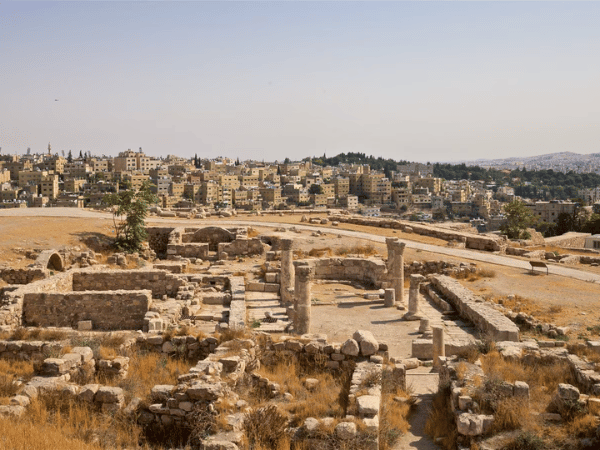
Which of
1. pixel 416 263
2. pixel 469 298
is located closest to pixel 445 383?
pixel 469 298

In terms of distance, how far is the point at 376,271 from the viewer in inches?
927

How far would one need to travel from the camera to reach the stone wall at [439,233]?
32.1 meters

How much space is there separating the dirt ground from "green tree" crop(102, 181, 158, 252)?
158 centimetres

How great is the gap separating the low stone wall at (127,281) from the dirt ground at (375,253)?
5296 mm

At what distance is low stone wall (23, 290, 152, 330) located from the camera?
1714cm

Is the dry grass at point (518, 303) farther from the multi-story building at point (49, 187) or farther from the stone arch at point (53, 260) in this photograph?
the multi-story building at point (49, 187)

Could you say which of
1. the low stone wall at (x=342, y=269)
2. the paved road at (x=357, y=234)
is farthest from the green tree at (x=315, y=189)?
the low stone wall at (x=342, y=269)

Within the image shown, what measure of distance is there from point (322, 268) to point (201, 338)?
12.5 metres

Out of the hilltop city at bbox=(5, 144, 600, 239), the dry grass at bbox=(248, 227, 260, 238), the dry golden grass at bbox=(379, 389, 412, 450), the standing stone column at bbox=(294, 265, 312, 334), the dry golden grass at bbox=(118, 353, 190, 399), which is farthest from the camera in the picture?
the hilltop city at bbox=(5, 144, 600, 239)

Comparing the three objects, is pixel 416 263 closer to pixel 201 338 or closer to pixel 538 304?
pixel 538 304

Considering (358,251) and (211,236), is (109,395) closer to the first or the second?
(358,251)

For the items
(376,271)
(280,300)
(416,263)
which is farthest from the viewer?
(416,263)

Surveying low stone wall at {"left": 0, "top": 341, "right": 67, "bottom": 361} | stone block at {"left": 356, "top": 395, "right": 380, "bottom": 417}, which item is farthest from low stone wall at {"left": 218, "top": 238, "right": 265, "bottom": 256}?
stone block at {"left": 356, "top": 395, "right": 380, "bottom": 417}

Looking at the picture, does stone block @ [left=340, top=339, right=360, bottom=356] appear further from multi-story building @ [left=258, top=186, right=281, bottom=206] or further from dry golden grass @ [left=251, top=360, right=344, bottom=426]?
multi-story building @ [left=258, top=186, right=281, bottom=206]
